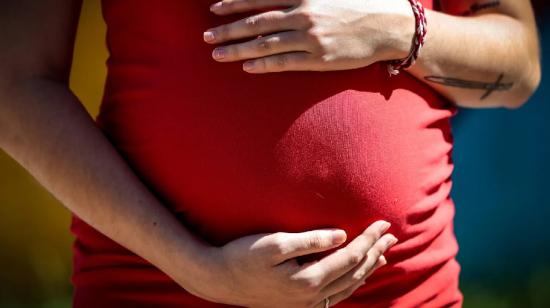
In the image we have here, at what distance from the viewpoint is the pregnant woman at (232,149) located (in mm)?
986

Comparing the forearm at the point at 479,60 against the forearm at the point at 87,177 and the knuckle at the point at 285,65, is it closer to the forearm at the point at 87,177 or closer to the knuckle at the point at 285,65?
the knuckle at the point at 285,65

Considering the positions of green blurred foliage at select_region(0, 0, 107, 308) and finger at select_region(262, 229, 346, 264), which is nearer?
finger at select_region(262, 229, 346, 264)

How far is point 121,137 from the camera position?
1078 millimetres

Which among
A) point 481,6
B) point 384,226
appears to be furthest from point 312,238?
point 481,6

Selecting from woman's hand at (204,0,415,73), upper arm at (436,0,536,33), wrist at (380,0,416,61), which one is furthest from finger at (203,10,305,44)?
upper arm at (436,0,536,33)

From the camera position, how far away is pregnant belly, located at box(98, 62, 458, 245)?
3.25 feet

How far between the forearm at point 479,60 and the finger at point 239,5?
0.87 feet

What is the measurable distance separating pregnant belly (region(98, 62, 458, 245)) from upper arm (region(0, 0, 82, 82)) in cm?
12

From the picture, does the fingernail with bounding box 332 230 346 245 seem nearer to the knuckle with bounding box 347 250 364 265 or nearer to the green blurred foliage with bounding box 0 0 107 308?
the knuckle with bounding box 347 250 364 265

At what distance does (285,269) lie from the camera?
98cm

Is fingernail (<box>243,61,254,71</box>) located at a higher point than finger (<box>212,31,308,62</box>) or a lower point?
lower

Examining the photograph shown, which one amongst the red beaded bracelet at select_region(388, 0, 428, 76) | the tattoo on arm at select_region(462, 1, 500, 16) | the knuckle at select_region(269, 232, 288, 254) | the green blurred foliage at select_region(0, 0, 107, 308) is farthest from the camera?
the green blurred foliage at select_region(0, 0, 107, 308)

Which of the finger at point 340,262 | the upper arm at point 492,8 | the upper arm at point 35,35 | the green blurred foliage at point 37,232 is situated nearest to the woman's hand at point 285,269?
the finger at point 340,262

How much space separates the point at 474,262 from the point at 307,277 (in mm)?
1233
